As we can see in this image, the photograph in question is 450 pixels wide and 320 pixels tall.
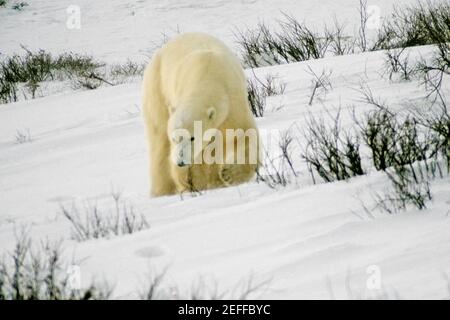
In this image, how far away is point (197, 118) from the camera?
316 cm

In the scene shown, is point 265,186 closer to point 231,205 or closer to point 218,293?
point 231,205

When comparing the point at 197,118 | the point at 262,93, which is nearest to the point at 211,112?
the point at 197,118

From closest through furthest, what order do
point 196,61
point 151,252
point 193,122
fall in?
point 151,252
point 193,122
point 196,61

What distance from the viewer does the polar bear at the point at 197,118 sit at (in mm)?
3191

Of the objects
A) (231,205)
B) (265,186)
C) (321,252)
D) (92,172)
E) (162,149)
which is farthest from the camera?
(92,172)

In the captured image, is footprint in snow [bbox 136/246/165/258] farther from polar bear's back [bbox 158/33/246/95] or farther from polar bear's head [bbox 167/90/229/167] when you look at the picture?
polar bear's back [bbox 158/33/246/95]

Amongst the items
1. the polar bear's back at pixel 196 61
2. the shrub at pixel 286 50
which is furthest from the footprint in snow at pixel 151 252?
the shrub at pixel 286 50

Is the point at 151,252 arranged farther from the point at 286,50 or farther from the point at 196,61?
the point at 286,50

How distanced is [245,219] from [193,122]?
0.95 m
